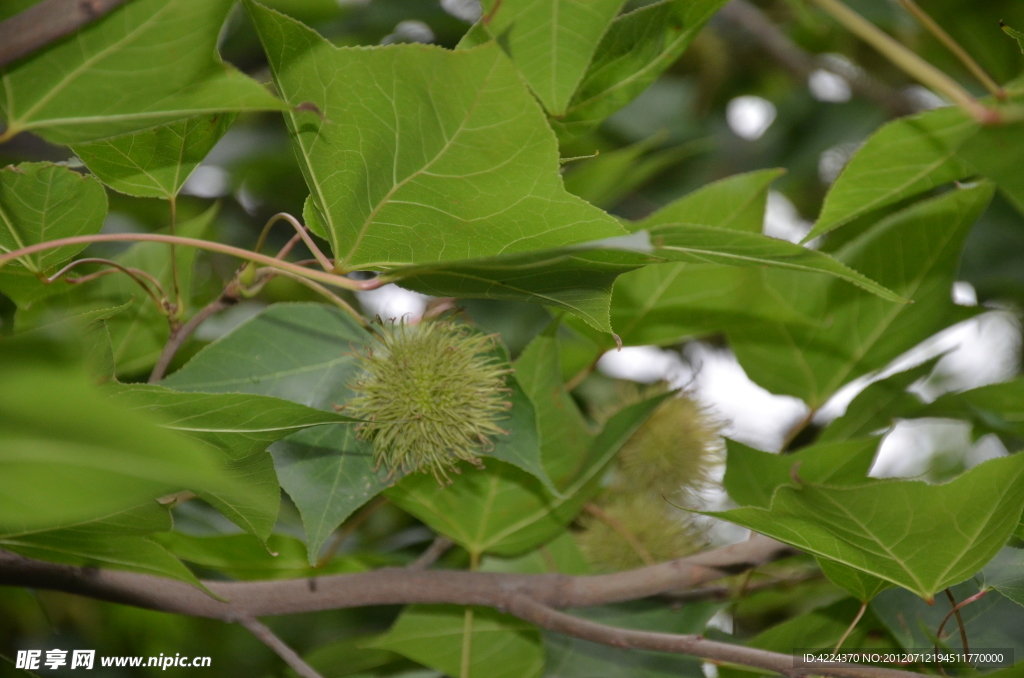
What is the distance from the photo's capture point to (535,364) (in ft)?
2.63

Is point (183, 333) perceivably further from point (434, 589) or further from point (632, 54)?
point (632, 54)

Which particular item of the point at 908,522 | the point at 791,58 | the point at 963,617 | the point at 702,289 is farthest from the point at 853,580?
the point at 791,58

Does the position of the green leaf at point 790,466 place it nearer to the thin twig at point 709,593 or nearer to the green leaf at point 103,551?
the thin twig at point 709,593

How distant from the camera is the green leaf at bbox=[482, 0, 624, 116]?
2.11 ft

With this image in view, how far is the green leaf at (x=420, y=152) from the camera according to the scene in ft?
1.66

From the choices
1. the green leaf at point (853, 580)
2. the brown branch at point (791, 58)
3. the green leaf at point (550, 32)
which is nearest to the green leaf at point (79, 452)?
the green leaf at point (550, 32)

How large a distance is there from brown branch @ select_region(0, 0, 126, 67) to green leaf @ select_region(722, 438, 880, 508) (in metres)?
0.69

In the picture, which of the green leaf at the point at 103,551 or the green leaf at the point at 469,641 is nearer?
the green leaf at the point at 103,551

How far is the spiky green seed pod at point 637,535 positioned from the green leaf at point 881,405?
0.81ft

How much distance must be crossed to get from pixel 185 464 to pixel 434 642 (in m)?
0.66

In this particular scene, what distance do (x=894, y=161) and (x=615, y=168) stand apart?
1.79 ft

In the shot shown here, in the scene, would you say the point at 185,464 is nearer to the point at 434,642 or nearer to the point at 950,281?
the point at 434,642

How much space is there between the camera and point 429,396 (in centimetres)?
79

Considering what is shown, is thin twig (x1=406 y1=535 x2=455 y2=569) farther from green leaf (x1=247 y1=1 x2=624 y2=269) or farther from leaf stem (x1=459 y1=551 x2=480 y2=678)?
green leaf (x1=247 y1=1 x2=624 y2=269)
